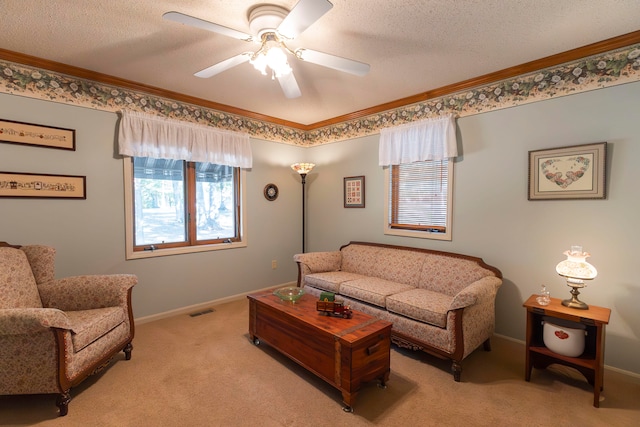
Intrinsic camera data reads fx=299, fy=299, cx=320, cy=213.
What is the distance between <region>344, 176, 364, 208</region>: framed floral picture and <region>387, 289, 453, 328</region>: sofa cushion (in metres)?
1.58

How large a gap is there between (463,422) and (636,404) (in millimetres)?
1250

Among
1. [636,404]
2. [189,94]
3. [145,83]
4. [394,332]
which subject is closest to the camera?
[636,404]

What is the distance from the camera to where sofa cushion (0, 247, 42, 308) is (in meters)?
2.16

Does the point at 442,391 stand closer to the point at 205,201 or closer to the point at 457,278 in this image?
the point at 457,278

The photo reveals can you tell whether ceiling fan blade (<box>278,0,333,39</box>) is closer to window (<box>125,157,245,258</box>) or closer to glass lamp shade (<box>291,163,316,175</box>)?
window (<box>125,157,245,258</box>)


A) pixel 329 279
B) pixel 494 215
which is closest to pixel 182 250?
pixel 329 279

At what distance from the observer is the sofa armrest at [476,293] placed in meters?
2.24

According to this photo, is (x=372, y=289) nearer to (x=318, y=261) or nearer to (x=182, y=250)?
(x=318, y=261)

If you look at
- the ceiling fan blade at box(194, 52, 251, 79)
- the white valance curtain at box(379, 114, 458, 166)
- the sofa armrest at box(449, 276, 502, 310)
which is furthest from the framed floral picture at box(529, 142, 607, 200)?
the ceiling fan blade at box(194, 52, 251, 79)

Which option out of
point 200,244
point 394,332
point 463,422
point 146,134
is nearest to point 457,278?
point 394,332

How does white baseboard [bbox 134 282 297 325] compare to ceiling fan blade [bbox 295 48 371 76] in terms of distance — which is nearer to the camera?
ceiling fan blade [bbox 295 48 371 76]

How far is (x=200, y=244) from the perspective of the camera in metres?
3.86

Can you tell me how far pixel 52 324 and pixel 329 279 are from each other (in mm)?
2414

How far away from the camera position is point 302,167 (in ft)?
14.5
